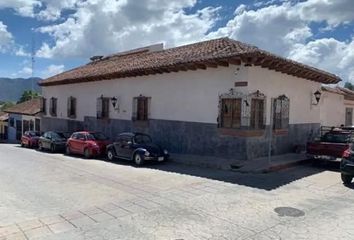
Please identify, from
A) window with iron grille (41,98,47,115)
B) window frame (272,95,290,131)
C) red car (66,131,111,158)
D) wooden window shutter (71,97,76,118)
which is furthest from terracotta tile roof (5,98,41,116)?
window frame (272,95,290,131)

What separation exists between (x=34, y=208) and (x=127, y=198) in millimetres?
2234

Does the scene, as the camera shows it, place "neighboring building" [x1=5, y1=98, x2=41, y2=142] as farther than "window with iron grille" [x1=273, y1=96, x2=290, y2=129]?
Yes

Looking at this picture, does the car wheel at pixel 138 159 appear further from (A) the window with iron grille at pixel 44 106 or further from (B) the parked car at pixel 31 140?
(A) the window with iron grille at pixel 44 106

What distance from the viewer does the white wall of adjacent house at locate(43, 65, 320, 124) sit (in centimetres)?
1512

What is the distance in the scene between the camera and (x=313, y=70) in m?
17.1

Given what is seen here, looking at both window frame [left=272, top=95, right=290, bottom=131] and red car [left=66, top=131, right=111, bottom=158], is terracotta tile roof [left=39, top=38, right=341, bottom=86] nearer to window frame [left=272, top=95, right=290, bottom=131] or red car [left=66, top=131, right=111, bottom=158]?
window frame [left=272, top=95, right=290, bottom=131]

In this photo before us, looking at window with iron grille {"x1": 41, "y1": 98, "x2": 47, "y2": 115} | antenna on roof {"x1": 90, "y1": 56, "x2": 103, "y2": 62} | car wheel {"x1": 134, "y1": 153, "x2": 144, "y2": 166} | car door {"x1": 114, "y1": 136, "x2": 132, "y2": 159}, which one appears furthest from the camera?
antenna on roof {"x1": 90, "y1": 56, "x2": 103, "y2": 62}

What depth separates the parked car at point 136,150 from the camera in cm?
1519

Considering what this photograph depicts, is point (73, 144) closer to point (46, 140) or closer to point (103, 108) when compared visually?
point (103, 108)

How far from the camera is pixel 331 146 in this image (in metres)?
14.1

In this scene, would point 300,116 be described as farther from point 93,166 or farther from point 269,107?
point 93,166

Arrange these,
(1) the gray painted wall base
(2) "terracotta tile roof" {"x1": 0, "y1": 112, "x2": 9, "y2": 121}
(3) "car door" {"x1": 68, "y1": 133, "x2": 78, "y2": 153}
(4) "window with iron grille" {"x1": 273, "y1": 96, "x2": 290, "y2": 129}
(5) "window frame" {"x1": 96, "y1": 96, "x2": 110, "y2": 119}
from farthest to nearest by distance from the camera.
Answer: (2) "terracotta tile roof" {"x1": 0, "y1": 112, "x2": 9, "y2": 121} < (5) "window frame" {"x1": 96, "y1": 96, "x2": 110, "y2": 119} < (3) "car door" {"x1": 68, "y1": 133, "x2": 78, "y2": 153} < (4) "window with iron grille" {"x1": 273, "y1": 96, "x2": 290, "y2": 129} < (1) the gray painted wall base

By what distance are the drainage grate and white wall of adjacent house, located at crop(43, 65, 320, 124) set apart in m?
6.96

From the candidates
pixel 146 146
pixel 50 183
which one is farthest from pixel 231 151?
pixel 50 183
